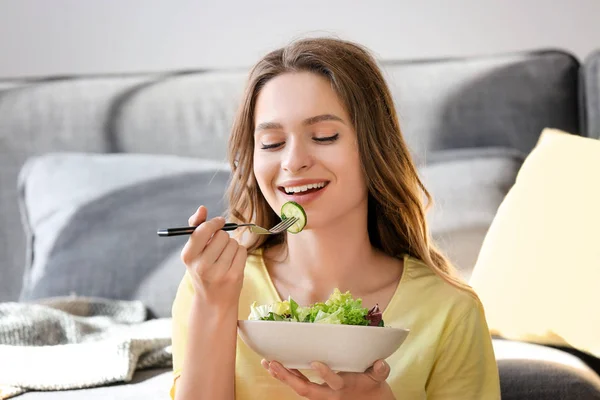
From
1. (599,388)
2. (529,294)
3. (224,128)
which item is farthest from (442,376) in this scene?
(224,128)

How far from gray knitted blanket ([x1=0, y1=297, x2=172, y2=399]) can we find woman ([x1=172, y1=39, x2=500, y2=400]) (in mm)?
250

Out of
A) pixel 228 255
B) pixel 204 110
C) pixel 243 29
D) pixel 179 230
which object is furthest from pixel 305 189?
pixel 243 29

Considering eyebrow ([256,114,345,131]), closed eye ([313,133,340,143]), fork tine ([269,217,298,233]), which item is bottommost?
fork tine ([269,217,298,233])

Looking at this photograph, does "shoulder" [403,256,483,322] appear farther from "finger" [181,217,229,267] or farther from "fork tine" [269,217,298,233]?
"finger" [181,217,229,267]

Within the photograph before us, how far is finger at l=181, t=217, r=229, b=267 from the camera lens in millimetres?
1291

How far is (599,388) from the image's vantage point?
159 centimetres

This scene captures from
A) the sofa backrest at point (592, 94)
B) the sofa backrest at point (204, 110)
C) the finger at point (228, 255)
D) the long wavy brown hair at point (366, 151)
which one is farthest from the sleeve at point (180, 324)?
the sofa backrest at point (592, 94)

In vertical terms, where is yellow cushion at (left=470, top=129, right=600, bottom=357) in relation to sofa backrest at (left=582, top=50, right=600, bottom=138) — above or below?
below

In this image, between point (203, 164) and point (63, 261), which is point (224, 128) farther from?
point (63, 261)

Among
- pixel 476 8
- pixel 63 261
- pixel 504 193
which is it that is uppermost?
pixel 476 8

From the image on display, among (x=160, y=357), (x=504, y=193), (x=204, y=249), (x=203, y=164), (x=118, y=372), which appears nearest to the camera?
(x=204, y=249)

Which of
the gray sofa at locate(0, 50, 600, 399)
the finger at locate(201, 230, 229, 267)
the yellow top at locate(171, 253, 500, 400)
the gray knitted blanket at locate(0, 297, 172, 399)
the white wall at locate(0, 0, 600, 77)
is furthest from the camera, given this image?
the white wall at locate(0, 0, 600, 77)

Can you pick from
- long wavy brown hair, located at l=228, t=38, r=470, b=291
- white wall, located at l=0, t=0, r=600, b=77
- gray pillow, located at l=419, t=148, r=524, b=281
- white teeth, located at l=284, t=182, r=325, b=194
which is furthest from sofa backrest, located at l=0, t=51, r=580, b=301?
white teeth, located at l=284, t=182, r=325, b=194

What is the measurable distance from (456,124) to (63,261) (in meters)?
1.16
